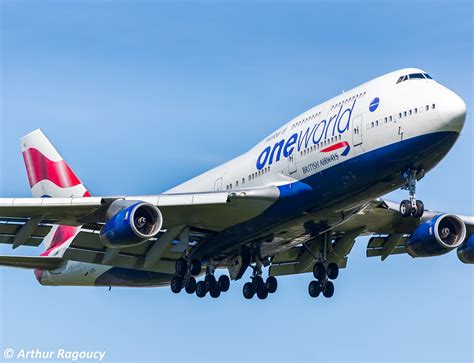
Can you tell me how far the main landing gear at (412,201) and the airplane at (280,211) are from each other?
0.05 metres

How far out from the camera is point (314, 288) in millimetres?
44219

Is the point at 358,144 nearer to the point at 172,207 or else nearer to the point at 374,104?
the point at 374,104

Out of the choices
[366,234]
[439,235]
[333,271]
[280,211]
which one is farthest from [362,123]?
[366,234]

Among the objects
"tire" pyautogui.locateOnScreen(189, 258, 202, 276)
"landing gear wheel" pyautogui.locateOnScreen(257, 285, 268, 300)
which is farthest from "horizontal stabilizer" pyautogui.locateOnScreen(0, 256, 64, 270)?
"landing gear wheel" pyautogui.locateOnScreen(257, 285, 268, 300)

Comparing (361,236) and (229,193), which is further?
(361,236)

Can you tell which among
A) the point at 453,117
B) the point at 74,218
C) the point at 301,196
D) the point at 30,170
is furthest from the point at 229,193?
the point at 30,170

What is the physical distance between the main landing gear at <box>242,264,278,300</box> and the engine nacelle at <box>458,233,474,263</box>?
837 centimetres

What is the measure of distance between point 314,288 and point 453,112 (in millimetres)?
11853

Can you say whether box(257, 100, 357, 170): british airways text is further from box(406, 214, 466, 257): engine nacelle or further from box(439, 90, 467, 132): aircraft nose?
box(406, 214, 466, 257): engine nacelle

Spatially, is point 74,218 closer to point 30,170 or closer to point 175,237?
point 175,237

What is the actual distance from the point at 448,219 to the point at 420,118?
31.1 ft

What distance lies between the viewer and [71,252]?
1747 inches

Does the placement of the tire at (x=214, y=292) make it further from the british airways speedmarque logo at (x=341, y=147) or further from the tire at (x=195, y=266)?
the british airways speedmarque logo at (x=341, y=147)

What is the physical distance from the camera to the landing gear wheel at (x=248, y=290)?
4519 cm
